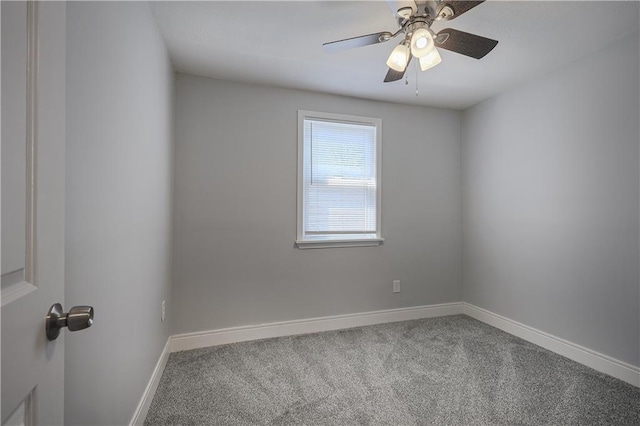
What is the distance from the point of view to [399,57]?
5.53 feet

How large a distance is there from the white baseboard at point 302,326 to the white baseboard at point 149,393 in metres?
0.27

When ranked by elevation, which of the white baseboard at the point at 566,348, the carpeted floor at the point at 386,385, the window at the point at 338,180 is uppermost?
the window at the point at 338,180

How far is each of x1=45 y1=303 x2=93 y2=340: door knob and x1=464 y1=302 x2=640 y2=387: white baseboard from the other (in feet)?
9.75

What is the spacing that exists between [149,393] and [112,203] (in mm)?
1222

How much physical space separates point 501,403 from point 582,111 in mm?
2148

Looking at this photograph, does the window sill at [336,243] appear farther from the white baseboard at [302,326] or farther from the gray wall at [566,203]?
the gray wall at [566,203]

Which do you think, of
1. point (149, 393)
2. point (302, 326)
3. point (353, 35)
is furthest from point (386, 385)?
point (353, 35)

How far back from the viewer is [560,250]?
2.41 meters

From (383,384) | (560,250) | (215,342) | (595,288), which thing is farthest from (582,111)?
(215,342)

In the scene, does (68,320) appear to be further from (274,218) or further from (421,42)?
(274,218)

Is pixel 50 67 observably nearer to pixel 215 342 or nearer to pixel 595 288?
pixel 215 342

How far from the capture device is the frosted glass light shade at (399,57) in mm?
1662

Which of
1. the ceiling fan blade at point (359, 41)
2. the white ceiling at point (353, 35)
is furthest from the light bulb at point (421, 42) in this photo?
the white ceiling at point (353, 35)

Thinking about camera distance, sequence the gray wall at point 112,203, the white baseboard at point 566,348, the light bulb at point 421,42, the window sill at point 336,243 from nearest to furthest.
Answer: the gray wall at point 112,203, the light bulb at point 421,42, the white baseboard at point 566,348, the window sill at point 336,243
